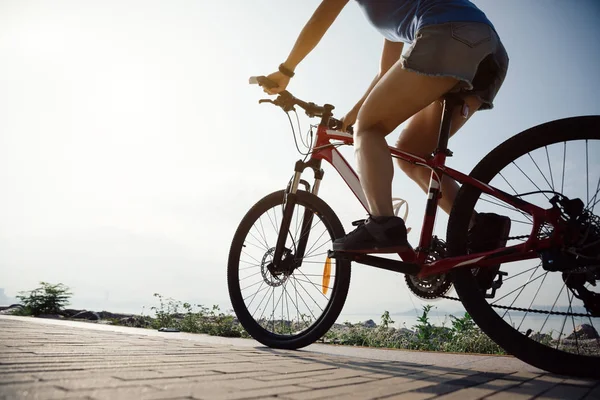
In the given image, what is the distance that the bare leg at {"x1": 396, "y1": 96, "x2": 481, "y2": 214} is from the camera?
246 cm

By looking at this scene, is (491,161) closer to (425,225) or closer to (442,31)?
(425,225)

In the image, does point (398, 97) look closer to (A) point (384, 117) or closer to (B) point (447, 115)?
(A) point (384, 117)

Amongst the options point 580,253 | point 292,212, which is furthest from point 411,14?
point 292,212

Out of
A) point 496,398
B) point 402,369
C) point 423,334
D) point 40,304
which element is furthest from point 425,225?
point 40,304

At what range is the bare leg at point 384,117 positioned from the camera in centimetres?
208

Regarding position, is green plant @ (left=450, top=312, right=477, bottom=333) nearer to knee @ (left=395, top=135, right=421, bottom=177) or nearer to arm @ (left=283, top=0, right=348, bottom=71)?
knee @ (left=395, top=135, right=421, bottom=177)

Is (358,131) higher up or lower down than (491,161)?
higher up

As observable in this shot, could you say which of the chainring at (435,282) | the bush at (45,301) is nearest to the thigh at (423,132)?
the chainring at (435,282)

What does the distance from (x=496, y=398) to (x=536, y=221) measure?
0.95 meters

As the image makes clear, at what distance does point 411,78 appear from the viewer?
2.06 metres

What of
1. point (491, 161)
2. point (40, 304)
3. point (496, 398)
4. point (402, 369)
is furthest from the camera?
point (40, 304)

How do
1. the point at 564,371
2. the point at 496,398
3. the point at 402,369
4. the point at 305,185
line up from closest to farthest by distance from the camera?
1. the point at 496,398
2. the point at 564,371
3. the point at 402,369
4. the point at 305,185

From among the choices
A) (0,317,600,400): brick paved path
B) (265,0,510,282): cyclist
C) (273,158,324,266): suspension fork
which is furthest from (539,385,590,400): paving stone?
(273,158,324,266): suspension fork

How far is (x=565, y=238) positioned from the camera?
1836 mm
